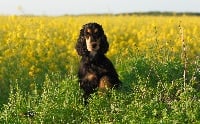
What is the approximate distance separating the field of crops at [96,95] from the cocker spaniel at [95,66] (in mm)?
171

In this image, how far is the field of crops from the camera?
193 inches

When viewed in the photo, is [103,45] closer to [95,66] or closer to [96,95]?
[95,66]

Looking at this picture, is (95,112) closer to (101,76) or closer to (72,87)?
(72,87)

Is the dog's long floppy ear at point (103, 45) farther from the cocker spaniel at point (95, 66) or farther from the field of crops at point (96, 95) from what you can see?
the field of crops at point (96, 95)

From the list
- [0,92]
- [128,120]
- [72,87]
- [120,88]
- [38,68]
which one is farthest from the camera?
[38,68]

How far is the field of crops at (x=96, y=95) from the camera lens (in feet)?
16.0

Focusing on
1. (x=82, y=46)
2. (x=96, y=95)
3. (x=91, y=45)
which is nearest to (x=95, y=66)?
(x=91, y=45)

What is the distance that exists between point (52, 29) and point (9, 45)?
376 centimetres

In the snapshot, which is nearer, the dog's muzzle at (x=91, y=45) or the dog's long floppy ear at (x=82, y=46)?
the dog's muzzle at (x=91, y=45)

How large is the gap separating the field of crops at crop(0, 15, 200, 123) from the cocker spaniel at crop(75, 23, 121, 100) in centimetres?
17

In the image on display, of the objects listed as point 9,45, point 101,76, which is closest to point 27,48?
point 9,45

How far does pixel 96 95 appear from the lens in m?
5.73

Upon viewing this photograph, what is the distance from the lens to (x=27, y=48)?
12.1 m

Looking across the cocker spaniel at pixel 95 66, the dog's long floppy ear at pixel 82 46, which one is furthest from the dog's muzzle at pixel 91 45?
the dog's long floppy ear at pixel 82 46
